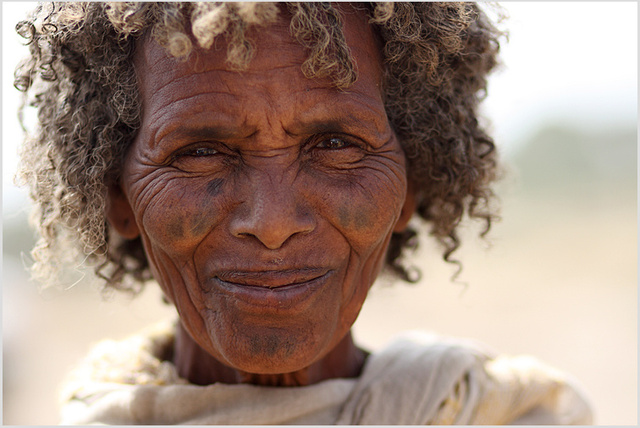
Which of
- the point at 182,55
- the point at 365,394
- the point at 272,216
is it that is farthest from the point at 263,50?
the point at 365,394

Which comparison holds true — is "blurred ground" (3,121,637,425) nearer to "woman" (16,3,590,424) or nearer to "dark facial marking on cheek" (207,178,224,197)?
"woman" (16,3,590,424)

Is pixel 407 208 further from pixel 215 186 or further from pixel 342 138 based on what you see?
pixel 215 186

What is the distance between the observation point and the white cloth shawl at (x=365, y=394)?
205 cm

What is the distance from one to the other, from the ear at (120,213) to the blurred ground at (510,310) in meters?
0.43

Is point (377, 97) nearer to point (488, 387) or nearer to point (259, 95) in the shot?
point (259, 95)

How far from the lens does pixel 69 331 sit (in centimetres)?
882

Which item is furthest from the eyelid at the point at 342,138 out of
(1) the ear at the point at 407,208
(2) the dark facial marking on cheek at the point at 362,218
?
(1) the ear at the point at 407,208

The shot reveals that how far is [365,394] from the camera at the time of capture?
2.13 meters

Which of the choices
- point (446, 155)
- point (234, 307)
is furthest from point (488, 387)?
point (234, 307)

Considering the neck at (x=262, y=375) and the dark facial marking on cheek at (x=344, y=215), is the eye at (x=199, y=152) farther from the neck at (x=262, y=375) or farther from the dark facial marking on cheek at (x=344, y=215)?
the neck at (x=262, y=375)

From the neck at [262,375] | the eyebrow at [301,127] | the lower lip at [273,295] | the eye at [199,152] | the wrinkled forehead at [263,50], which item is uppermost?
the wrinkled forehead at [263,50]

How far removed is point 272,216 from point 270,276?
20 cm

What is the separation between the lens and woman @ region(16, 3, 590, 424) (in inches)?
64.9

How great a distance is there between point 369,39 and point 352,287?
85 centimetres
